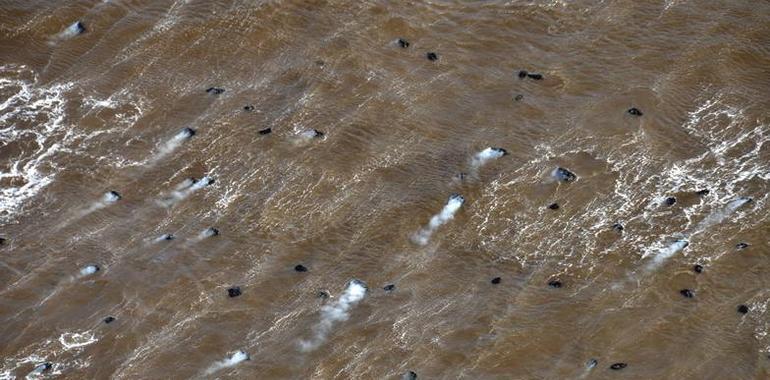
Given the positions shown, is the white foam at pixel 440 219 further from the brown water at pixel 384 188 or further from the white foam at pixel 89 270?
the white foam at pixel 89 270

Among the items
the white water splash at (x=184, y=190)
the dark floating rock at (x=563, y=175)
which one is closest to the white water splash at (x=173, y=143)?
the white water splash at (x=184, y=190)

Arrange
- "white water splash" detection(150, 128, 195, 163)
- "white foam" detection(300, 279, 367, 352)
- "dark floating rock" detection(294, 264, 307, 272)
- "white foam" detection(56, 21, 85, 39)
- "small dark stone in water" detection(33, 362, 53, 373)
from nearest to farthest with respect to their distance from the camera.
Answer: "small dark stone in water" detection(33, 362, 53, 373)
"white foam" detection(300, 279, 367, 352)
"dark floating rock" detection(294, 264, 307, 272)
"white water splash" detection(150, 128, 195, 163)
"white foam" detection(56, 21, 85, 39)

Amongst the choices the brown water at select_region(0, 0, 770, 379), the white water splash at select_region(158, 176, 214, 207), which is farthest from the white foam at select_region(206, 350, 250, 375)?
the white water splash at select_region(158, 176, 214, 207)

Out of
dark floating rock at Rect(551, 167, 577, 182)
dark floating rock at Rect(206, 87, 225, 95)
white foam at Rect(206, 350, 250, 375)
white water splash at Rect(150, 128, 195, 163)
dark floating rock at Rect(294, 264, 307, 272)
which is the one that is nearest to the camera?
white foam at Rect(206, 350, 250, 375)

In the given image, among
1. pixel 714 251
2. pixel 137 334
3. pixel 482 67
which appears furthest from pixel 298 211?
pixel 714 251

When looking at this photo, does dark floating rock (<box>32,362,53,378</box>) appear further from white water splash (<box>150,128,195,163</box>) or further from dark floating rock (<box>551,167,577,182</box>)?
dark floating rock (<box>551,167,577,182</box>)

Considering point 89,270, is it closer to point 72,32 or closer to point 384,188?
point 384,188
